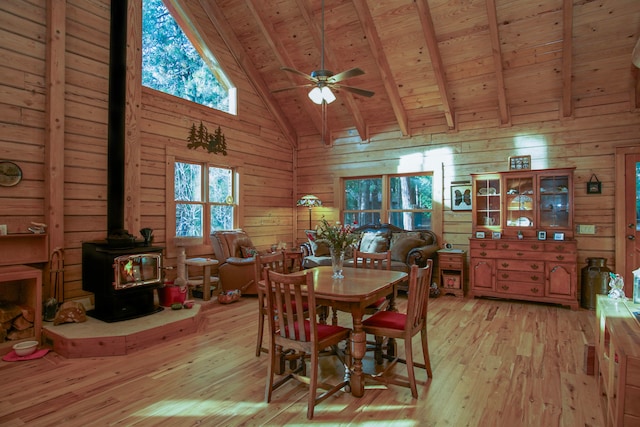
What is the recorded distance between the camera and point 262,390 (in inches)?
106

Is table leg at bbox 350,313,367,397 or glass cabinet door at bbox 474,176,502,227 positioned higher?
glass cabinet door at bbox 474,176,502,227

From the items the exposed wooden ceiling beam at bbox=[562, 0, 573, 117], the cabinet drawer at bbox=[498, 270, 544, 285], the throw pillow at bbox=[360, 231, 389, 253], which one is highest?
the exposed wooden ceiling beam at bbox=[562, 0, 573, 117]

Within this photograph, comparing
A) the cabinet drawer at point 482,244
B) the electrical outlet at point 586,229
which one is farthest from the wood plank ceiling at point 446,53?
the cabinet drawer at point 482,244

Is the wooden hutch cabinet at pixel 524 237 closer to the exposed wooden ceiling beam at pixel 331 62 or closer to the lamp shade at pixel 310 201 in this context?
the exposed wooden ceiling beam at pixel 331 62

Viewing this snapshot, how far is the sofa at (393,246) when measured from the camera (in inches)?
219

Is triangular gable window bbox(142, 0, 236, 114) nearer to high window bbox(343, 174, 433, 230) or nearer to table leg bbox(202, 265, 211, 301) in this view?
table leg bbox(202, 265, 211, 301)

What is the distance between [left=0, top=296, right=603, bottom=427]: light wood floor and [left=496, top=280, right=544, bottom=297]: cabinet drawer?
1276 millimetres

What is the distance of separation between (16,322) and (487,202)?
19.3 ft

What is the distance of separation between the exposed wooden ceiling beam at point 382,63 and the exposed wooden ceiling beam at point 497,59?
1.44 m

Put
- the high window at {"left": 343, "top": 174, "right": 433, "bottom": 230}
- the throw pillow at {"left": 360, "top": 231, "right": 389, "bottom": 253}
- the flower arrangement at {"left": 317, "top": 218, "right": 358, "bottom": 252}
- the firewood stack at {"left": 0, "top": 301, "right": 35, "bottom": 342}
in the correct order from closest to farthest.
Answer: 1. the flower arrangement at {"left": 317, "top": 218, "right": 358, "bottom": 252}
2. the firewood stack at {"left": 0, "top": 301, "right": 35, "bottom": 342}
3. the throw pillow at {"left": 360, "top": 231, "right": 389, "bottom": 253}
4. the high window at {"left": 343, "top": 174, "right": 433, "bottom": 230}

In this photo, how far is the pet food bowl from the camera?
3.21 metres

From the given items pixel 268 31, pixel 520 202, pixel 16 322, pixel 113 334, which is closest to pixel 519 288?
pixel 520 202

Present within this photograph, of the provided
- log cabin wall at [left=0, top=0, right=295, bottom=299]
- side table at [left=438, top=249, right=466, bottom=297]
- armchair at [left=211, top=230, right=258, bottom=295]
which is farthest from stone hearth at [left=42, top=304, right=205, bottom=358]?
side table at [left=438, top=249, right=466, bottom=297]

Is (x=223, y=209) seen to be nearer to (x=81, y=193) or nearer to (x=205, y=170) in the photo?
(x=205, y=170)
